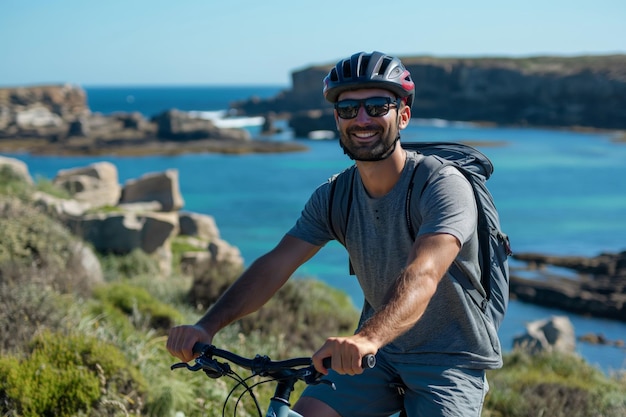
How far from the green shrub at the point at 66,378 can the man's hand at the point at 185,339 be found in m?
2.08

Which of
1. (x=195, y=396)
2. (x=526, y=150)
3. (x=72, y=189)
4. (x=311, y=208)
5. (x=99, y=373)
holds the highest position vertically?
(x=311, y=208)

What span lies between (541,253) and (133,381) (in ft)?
99.3

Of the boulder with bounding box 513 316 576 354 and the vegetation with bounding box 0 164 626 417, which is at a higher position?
the vegetation with bounding box 0 164 626 417

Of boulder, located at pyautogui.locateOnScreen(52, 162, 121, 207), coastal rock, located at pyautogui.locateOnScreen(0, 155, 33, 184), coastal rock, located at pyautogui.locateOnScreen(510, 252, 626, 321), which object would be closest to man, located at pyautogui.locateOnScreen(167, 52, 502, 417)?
coastal rock, located at pyautogui.locateOnScreen(0, 155, 33, 184)

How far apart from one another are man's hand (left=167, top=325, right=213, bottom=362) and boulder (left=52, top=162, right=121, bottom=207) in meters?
15.8

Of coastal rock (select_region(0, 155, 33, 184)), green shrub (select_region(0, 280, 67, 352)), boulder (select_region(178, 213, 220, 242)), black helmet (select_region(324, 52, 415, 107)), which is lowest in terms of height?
boulder (select_region(178, 213, 220, 242))

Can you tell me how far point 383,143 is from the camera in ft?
10.5

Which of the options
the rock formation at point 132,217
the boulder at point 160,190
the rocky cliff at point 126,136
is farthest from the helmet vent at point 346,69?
the rocky cliff at point 126,136

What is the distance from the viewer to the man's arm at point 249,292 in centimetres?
314

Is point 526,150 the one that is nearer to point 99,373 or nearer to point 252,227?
point 252,227

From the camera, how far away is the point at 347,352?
2.51m

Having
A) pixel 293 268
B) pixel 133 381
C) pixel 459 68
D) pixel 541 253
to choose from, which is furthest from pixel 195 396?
pixel 459 68

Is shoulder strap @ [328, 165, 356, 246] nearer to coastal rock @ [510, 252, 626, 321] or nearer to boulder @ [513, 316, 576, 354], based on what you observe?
boulder @ [513, 316, 576, 354]

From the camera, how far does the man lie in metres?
3.04
